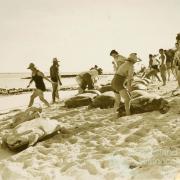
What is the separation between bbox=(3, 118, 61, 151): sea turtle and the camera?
25.9ft

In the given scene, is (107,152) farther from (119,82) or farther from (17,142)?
(119,82)

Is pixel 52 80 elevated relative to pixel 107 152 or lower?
elevated

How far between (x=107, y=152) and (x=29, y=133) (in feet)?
6.82

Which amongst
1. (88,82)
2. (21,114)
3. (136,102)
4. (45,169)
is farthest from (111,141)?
(88,82)

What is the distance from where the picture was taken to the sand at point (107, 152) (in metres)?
6.06

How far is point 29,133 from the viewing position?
27.1 ft

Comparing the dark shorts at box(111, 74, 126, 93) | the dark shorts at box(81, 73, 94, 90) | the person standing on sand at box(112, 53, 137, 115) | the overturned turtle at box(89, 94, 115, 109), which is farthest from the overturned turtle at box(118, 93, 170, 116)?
the dark shorts at box(81, 73, 94, 90)

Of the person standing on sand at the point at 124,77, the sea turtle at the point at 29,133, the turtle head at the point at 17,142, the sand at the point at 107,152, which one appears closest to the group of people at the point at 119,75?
the person standing on sand at the point at 124,77

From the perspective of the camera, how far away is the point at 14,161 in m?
7.16

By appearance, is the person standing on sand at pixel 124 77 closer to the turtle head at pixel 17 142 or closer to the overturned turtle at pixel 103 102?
the overturned turtle at pixel 103 102

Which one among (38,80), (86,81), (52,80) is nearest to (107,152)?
(38,80)

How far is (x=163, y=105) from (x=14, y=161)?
4.38 m

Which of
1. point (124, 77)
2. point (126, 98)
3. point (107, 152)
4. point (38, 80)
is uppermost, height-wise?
point (124, 77)

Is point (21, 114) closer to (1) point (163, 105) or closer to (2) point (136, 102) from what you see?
(2) point (136, 102)
